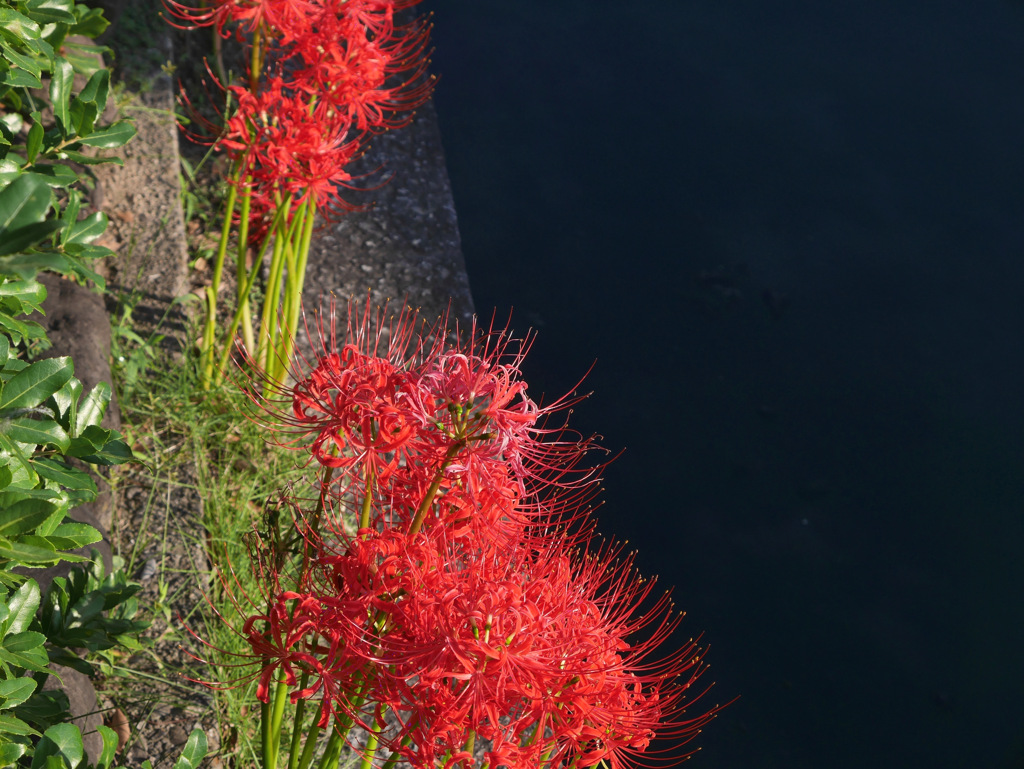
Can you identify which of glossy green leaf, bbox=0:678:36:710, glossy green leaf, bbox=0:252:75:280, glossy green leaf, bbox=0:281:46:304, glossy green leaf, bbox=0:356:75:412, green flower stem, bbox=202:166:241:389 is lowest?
green flower stem, bbox=202:166:241:389

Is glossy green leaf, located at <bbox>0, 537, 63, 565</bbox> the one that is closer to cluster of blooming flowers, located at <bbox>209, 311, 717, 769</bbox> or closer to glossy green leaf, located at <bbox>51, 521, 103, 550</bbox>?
glossy green leaf, located at <bbox>51, 521, 103, 550</bbox>

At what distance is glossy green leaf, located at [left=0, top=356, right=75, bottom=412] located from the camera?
3.09 ft

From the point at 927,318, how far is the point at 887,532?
3.67 feet

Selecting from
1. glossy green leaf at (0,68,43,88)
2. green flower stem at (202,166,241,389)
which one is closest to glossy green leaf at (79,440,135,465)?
glossy green leaf at (0,68,43,88)

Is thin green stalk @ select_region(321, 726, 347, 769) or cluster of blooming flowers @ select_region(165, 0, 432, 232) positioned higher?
cluster of blooming flowers @ select_region(165, 0, 432, 232)

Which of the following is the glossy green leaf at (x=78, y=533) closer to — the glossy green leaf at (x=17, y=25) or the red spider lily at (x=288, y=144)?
the glossy green leaf at (x=17, y=25)

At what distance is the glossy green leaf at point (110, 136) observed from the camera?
127 cm

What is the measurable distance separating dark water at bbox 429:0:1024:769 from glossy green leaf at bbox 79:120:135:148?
1914mm

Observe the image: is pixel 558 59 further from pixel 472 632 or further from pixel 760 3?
pixel 472 632

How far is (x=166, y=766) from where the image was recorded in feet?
5.45

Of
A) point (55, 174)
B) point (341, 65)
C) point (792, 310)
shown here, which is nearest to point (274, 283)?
point (341, 65)

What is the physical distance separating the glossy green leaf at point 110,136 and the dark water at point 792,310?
1914 millimetres

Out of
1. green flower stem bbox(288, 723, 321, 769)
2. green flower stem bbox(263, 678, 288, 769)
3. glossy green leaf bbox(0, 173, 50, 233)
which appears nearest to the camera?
glossy green leaf bbox(0, 173, 50, 233)

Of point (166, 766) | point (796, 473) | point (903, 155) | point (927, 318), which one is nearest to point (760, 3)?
point (903, 155)
